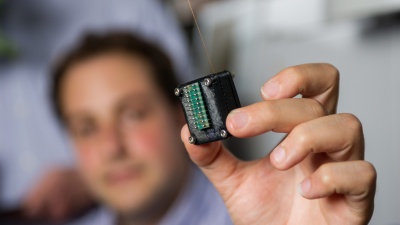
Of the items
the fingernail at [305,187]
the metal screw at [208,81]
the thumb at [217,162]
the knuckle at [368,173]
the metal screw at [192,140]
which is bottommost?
the knuckle at [368,173]

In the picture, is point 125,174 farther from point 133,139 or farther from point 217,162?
point 217,162

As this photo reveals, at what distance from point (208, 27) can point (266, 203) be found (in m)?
0.72

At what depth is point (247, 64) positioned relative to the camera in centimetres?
109

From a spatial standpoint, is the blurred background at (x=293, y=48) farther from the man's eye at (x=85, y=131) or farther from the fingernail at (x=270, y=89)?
the fingernail at (x=270, y=89)

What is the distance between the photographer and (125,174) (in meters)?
1.02

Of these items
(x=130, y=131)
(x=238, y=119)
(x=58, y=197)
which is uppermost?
(x=238, y=119)

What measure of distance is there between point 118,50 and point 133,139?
197 mm

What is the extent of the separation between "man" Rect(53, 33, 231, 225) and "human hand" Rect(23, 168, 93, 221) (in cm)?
4

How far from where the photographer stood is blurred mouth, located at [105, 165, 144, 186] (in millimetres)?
1018

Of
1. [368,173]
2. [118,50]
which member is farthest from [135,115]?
[368,173]

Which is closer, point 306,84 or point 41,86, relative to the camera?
point 306,84

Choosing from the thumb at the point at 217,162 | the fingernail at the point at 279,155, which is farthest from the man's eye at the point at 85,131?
the fingernail at the point at 279,155

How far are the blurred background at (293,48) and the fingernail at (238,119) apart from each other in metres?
0.52

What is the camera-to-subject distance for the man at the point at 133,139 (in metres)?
1.03
